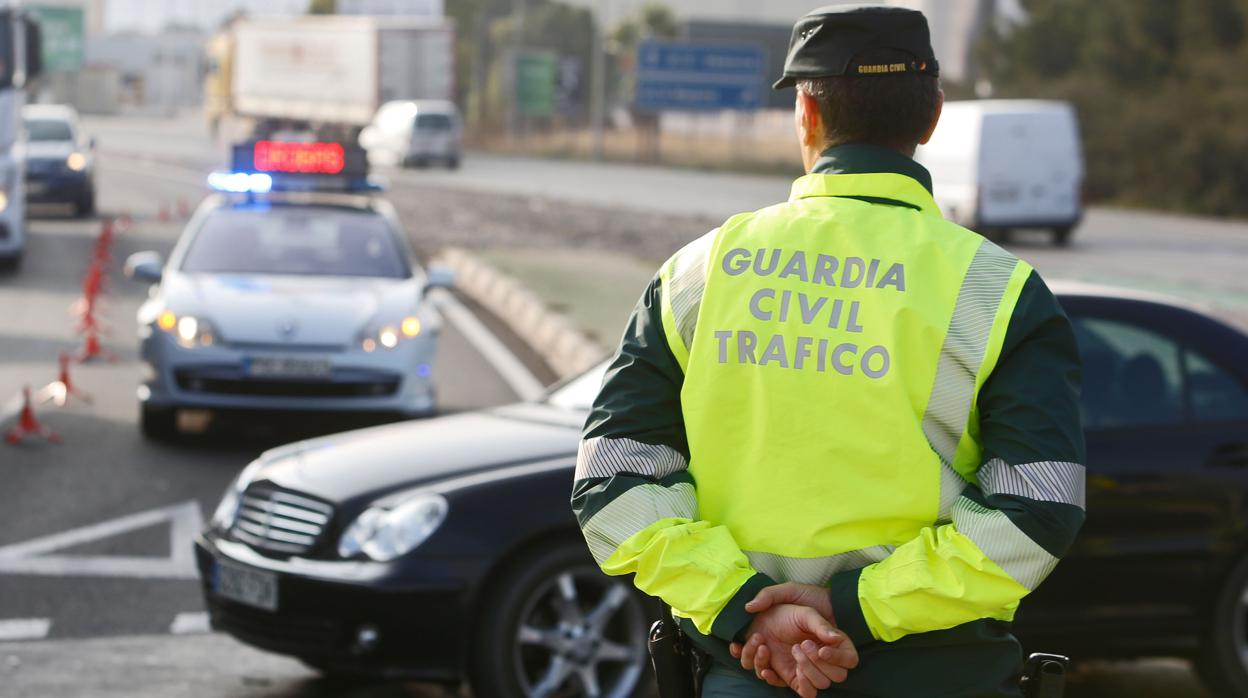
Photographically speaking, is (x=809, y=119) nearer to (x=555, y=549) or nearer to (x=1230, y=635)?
(x=555, y=549)

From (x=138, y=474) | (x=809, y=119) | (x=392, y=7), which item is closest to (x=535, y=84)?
(x=392, y=7)

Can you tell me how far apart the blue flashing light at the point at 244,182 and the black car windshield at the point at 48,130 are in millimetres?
19216

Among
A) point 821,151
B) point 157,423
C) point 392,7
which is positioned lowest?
point 392,7

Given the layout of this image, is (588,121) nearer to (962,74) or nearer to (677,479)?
(962,74)

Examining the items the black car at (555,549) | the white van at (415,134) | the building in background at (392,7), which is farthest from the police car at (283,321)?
the building in background at (392,7)

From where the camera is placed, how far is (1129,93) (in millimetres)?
52531

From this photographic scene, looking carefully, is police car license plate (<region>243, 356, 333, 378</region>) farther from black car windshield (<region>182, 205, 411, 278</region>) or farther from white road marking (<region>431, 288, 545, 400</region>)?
white road marking (<region>431, 288, 545, 400</region>)

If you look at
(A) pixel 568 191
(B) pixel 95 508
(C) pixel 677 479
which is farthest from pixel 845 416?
(A) pixel 568 191

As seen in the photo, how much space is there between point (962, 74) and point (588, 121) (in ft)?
141

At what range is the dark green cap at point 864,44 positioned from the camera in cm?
273

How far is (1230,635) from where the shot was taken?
19.6 feet

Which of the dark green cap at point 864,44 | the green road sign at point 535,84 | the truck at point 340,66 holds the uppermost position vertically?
the dark green cap at point 864,44

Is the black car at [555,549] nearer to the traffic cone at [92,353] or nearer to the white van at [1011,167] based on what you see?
the traffic cone at [92,353]

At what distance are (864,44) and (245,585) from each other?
12.0ft
